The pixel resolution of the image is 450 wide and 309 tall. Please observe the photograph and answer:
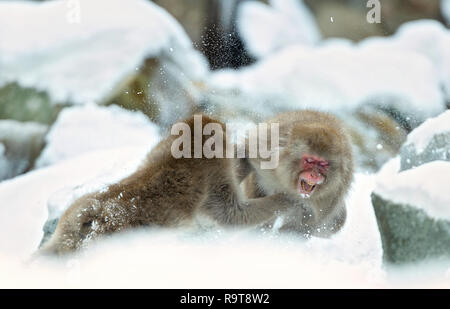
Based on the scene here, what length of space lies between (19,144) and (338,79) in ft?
8.44

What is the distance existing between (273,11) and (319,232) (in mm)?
2276

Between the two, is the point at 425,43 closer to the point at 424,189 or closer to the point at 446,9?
the point at 446,9

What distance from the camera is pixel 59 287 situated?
7.16 feet

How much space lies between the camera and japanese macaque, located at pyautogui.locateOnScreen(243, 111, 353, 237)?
2.84m

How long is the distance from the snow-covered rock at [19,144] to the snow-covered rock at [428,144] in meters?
2.50

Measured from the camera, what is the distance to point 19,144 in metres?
4.18

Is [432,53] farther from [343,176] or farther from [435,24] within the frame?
[343,176]

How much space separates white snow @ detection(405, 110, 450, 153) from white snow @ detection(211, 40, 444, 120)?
1052 millimetres

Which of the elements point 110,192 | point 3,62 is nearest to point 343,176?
point 110,192

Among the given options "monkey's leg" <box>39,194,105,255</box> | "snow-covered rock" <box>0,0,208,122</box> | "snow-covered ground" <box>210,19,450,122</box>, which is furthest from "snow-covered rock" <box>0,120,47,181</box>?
"monkey's leg" <box>39,194,105,255</box>

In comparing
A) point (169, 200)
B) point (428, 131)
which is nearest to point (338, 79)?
point (428, 131)

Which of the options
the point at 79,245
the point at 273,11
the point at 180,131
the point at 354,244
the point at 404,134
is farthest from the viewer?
the point at 273,11

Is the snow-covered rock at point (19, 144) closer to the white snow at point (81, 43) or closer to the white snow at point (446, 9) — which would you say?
the white snow at point (81, 43)

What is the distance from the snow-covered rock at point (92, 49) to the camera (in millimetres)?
4305
